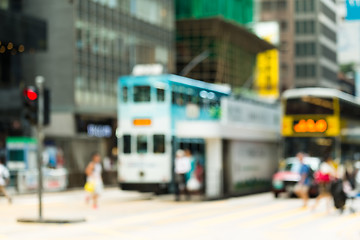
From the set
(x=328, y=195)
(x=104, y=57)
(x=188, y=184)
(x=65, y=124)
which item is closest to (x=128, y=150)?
(x=188, y=184)

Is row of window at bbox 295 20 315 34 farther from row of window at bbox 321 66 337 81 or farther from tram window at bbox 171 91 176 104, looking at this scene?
tram window at bbox 171 91 176 104

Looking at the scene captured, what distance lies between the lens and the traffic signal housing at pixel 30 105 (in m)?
18.8

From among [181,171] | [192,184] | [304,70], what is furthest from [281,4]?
[181,171]

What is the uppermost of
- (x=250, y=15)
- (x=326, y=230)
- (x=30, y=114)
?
(x=250, y=15)

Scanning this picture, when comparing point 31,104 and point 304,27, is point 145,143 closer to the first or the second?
point 31,104

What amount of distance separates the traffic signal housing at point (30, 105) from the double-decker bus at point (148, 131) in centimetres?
1105

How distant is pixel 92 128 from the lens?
50.3 meters

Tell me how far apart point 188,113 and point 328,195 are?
9.92 m

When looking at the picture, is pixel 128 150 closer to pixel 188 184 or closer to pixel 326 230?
pixel 188 184

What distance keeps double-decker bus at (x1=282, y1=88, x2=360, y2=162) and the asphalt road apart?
8.62ft

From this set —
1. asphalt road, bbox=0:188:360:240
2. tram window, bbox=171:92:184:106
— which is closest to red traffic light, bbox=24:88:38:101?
asphalt road, bbox=0:188:360:240

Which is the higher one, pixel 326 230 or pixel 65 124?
pixel 65 124

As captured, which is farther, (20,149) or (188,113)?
(20,149)

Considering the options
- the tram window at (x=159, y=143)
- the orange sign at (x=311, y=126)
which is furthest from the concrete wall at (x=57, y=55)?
the orange sign at (x=311, y=126)
